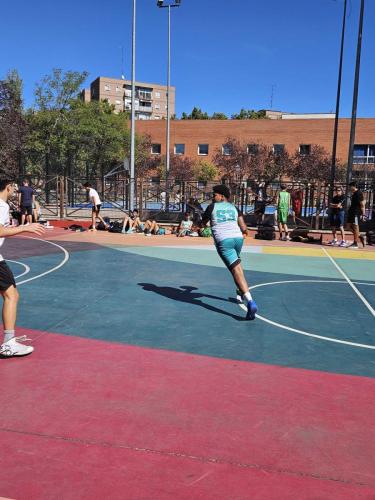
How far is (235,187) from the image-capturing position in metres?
22.1

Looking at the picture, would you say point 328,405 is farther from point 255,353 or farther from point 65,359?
point 65,359

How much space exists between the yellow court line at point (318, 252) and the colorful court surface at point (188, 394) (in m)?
4.64

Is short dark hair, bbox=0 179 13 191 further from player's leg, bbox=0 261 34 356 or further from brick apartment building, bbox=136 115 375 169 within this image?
brick apartment building, bbox=136 115 375 169

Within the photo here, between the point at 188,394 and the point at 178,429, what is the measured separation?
0.64 m

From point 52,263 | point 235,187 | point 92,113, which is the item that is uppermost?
point 92,113

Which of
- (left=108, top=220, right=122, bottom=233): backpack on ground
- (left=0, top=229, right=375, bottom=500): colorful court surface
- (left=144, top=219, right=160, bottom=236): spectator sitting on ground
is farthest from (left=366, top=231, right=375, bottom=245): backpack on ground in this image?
(left=108, top=220, right=122, bottom=233): backpack on ground

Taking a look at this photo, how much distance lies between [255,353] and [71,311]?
9.62 feet

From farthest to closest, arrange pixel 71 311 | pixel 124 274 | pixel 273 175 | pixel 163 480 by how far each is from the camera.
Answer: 1. pixel 273 175
2. pixel 124 274
3. pixel 71 311
4. pixel 163 480

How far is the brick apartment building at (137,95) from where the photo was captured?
107000 mm

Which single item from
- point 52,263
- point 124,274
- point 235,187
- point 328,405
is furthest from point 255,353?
point 235,187

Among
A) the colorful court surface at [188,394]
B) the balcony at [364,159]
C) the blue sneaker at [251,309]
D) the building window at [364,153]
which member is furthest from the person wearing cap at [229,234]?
the building window at [364,153]

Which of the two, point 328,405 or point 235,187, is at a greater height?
point 235,187

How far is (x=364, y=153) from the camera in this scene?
5103cm

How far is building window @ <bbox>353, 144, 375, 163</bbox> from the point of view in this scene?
50656 millimetres
